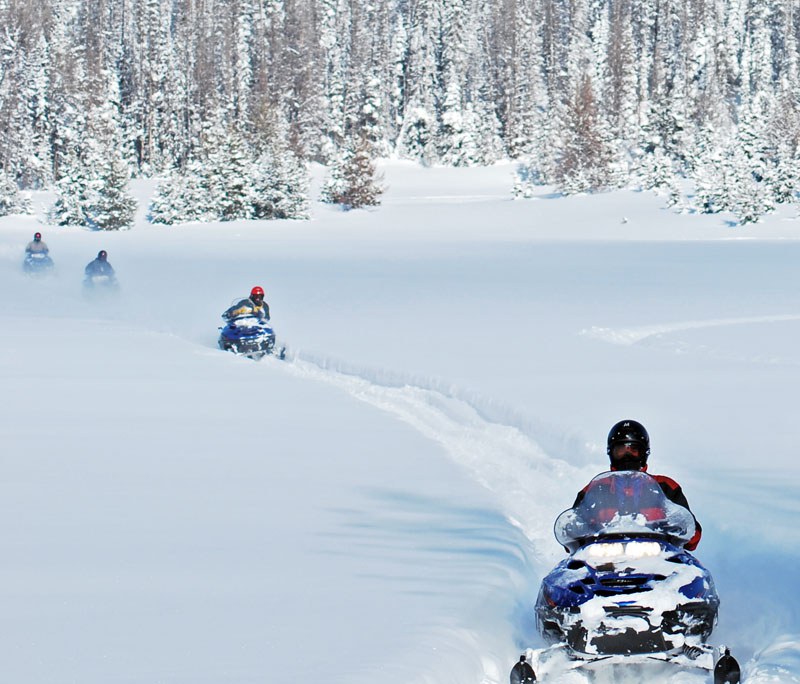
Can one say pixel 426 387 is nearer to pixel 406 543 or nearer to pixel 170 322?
pixel 406 543

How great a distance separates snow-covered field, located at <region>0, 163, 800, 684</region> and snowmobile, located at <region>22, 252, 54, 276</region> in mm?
3877

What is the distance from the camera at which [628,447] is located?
5.71 meters

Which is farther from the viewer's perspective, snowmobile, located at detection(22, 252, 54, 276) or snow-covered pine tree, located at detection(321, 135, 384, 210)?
snow-covered pine tree, located at detection(321, 135, 384, 210)

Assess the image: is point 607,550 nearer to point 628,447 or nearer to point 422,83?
point 628,447

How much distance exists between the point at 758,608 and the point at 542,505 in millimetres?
2782

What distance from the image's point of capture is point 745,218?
41625 mm

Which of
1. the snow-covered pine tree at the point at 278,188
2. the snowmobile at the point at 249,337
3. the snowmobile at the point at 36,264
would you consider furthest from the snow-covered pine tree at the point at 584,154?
the snowmobile at the point at 249,337

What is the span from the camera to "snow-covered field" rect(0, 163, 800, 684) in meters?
5.04

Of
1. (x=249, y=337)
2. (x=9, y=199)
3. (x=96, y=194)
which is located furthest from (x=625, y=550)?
(x=9, y=199)

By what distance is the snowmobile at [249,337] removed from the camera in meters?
18.4

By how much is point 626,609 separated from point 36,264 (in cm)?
2856

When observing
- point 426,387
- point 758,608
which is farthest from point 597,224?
point 758,608

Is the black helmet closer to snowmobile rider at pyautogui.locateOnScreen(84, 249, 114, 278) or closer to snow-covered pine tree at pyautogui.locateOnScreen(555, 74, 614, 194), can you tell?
snowmobile rider at pyautogui.locateOnScreen(84, 249, 114, 278)

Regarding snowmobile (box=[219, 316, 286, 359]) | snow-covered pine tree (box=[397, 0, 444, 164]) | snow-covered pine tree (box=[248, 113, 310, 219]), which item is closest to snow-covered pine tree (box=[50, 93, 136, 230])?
snow-covered pine tree (box=[248, 113, 310, 219])
